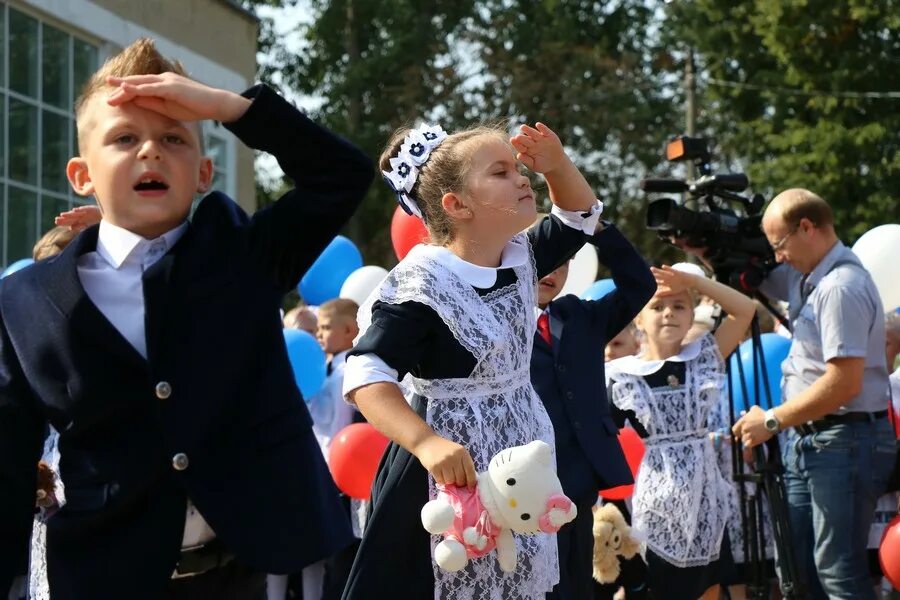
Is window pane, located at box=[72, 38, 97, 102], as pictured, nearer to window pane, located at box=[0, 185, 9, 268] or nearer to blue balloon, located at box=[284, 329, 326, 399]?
window pane, located at box=[0, 185, 9, 268]

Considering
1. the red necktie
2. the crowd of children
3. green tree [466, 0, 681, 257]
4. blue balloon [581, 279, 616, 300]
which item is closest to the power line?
green tree [466, 0, 681, 257]

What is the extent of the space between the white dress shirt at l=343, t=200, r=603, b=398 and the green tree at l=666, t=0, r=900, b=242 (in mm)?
18076

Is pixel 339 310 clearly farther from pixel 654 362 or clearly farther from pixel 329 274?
pixel 654 362

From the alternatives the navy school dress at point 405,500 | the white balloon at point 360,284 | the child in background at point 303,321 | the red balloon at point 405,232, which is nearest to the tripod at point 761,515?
the red balloon at point 405,232

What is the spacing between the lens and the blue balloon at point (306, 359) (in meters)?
6.97

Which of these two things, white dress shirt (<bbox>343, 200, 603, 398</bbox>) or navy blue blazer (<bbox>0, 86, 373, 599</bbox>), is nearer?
navy blue blazer (<bbox>0, 86, 373, 599</bbox>)

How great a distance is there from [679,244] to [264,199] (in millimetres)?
18783

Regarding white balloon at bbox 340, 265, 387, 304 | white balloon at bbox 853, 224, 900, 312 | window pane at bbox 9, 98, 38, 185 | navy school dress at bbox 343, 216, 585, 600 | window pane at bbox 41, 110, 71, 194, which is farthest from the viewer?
window pane at bbox 41, 110, 71, 194

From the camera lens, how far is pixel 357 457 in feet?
21.6

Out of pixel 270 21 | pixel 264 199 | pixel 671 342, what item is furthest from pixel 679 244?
pixel 270 21

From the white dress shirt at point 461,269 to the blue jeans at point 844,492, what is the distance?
2.28m

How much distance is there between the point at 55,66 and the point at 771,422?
687 cm

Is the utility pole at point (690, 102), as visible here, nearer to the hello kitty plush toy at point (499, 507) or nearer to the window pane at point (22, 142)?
the window pane at point (22, 142)

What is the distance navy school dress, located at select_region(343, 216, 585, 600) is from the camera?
3.48 m
